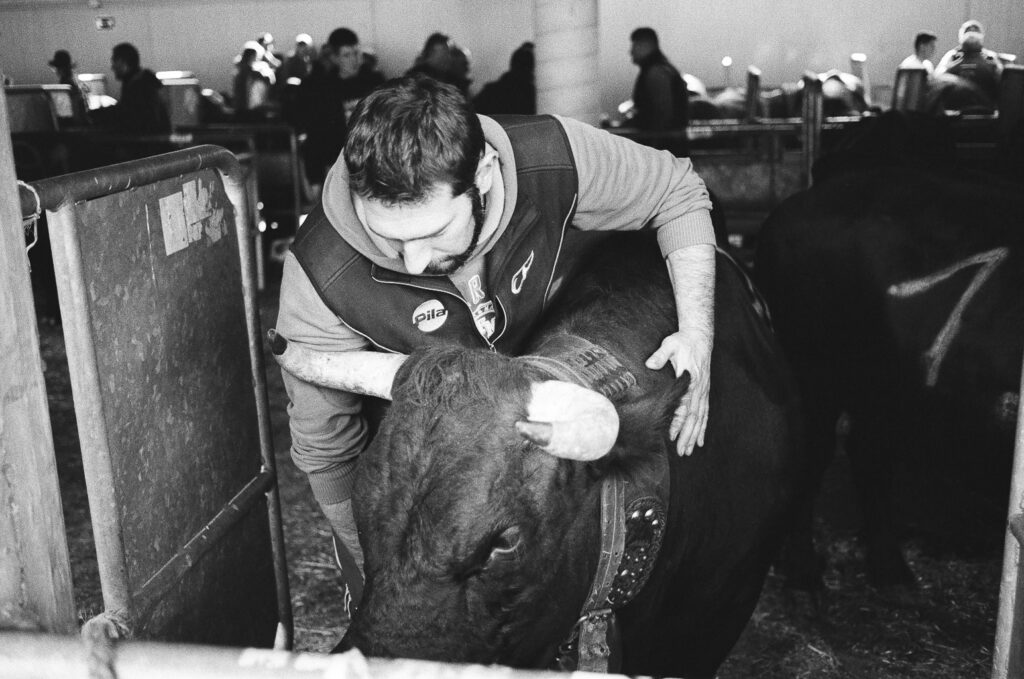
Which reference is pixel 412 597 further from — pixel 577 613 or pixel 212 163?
pixel 212 163

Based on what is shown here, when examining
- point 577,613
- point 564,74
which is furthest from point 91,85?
point 577,613

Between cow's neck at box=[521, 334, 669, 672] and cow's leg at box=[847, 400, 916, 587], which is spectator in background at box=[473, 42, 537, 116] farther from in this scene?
cow's neck at box=[521, 334, 669, 672]

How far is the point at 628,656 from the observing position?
7.94ft

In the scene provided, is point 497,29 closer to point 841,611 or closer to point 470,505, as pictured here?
point 841,611

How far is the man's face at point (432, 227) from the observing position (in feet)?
6.81

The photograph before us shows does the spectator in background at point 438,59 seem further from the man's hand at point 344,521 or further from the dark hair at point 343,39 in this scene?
the man's hand at point 344,521

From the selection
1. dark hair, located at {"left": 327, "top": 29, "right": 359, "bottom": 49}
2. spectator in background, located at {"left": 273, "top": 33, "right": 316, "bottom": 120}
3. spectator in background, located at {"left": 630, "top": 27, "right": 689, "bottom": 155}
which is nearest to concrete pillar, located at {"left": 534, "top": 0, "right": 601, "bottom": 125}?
spectator in background, located at {"left": 630, "top": 27, "right": 689, "bottom": 155}

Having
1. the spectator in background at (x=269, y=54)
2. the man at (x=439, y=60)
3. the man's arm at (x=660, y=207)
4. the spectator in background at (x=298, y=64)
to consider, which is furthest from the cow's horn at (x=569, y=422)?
the spectator in background at (x=269, y=54)

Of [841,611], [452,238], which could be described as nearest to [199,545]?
[452,238]

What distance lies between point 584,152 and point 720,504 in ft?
3.19

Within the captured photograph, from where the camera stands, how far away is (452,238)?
2170 mm

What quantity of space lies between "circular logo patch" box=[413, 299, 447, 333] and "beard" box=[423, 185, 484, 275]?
156 millimetres

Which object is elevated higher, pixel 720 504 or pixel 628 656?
pixel 720 504

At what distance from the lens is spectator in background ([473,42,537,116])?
9.15 m
